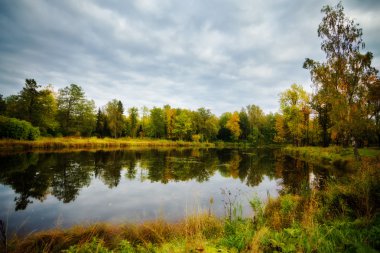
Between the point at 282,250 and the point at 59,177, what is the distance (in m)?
17.0

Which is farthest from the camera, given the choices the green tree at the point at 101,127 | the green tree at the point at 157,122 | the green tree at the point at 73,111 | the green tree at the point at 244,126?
the green tree at the point at 244,126

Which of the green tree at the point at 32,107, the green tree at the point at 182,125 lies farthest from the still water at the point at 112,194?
the green tree at the point at 182,125

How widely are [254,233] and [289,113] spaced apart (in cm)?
4421

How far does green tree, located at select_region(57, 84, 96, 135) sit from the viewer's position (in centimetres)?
5434

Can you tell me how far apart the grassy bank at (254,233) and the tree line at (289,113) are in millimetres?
15023

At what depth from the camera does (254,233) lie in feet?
17.6

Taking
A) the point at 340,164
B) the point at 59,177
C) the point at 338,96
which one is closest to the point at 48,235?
the point at 59,177

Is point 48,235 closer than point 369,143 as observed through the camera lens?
Yes

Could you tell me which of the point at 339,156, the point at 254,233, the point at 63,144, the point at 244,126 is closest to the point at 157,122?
the point at 244,126

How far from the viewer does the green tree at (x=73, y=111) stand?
5434cm

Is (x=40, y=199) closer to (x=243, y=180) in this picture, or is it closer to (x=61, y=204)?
(x=61, y=204)

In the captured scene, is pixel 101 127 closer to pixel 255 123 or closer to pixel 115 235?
pixel 255 123

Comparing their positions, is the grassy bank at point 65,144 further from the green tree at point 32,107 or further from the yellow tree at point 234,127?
the yellow tree at point 234,127

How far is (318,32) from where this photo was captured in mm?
21297
